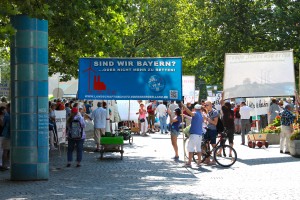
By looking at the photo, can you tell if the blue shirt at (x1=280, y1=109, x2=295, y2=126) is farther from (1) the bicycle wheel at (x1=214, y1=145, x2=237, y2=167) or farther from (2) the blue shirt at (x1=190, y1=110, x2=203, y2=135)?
(2) the blue shirt at (x1=190, y1=110, x2=203, y2=135)

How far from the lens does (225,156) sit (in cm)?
1998

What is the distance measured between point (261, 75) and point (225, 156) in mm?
4973

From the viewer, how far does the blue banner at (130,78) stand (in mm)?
22297

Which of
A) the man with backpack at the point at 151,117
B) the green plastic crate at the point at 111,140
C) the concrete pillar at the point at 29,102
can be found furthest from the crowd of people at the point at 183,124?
the man with backpack at the point at 151,117

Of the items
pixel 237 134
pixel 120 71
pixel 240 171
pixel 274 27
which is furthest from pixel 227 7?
pixel 240 171

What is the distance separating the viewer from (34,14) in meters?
16.6

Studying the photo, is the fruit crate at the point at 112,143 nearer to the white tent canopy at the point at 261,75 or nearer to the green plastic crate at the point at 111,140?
the green plastic crate at the point at 111,140

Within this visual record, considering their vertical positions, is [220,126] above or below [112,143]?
above

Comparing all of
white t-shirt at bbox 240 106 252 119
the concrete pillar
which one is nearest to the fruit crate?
the concrete pillar

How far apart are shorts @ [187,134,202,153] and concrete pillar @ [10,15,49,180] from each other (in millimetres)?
4667

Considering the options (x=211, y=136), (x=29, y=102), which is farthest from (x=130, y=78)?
(x=29, y=102)

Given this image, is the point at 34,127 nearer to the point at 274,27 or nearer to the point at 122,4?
the point at 122,4

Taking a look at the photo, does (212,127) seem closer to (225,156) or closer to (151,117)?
(225,156)

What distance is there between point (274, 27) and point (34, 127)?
30.2 m
